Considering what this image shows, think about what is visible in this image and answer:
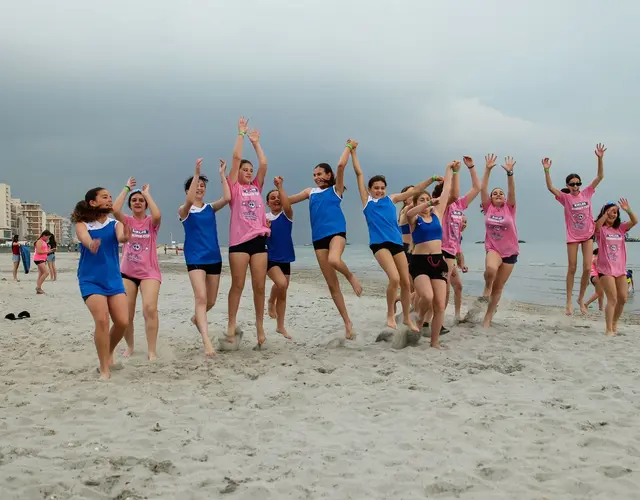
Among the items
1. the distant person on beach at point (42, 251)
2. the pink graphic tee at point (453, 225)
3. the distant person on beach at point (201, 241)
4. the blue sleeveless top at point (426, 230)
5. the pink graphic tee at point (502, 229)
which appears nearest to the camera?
the distant person on beach at point (201, 241)

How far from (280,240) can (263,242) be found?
65 cm

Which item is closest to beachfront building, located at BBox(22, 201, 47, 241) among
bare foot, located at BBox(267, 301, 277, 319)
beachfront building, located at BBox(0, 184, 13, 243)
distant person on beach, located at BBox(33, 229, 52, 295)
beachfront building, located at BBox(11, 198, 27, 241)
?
beachfront building, located at BBox(11, 198, 27, 241)

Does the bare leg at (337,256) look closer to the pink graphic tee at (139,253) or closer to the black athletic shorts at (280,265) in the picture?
the black athletic shorts at (280,265)

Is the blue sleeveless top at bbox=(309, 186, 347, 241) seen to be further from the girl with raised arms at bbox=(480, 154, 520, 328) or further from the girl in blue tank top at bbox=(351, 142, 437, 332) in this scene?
the girl with raised arms at bbox=(480, 154, 520, 328)

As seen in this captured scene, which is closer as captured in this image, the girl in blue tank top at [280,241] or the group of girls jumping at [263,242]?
the group of girls jumping at [263,242]

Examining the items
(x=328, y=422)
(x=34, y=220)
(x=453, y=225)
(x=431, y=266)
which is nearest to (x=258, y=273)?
(x=431, y=266)

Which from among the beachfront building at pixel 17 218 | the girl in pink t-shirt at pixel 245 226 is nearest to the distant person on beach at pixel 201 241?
the girl in pink t-shirt at pixel 245 226

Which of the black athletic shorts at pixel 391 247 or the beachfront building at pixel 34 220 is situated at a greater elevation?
the beachfront building at pixel 34 220

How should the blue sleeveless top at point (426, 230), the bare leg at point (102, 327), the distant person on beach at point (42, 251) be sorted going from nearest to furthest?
the bare leg at point (102, 327), the blue sleeveless top at point (426, 230), the distant person on beach at point (42, 251)

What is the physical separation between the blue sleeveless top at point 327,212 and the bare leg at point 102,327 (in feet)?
9.14

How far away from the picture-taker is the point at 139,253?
6395mm

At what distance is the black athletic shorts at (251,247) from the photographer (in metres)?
6.64

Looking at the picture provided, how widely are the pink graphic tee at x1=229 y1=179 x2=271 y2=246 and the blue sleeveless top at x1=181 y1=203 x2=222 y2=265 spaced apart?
0.23 metres

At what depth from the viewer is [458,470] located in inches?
135
